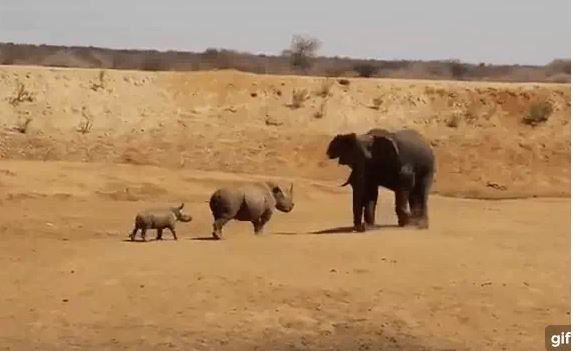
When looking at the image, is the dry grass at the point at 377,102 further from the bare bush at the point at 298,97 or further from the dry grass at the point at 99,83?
the dry grass at the point at 99,83

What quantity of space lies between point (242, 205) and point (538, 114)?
23151mm

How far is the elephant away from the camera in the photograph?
17922mm

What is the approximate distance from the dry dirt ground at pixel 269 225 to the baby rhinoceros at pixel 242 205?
35 cm

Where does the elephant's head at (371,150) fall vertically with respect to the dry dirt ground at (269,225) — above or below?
above

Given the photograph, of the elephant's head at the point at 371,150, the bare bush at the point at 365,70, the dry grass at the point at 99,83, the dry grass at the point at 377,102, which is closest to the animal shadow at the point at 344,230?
the elephant's head at the point at 371,150

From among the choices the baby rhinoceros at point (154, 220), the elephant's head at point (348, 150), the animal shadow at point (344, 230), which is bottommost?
the animal shadow at point (344, 230)

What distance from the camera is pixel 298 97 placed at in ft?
130

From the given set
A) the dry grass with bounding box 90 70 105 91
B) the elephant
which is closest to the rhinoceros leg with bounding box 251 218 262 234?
the elephant

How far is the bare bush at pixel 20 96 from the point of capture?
37.5 metres

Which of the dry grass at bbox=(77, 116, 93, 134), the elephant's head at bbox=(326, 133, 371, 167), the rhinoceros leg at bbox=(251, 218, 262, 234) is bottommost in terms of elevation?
the rhinoceros leg at bbox=(251, 218, 262, 234)

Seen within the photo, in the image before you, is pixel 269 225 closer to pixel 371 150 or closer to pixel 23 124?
pixel 371 150

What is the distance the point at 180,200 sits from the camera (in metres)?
24.6

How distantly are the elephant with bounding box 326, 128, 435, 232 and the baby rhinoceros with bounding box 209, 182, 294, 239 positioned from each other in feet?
4.68

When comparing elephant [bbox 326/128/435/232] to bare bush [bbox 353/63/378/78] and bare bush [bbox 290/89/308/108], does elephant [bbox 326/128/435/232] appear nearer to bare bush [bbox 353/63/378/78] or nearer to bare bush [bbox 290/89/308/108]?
bare bush [bbox 290/89/308/108]
